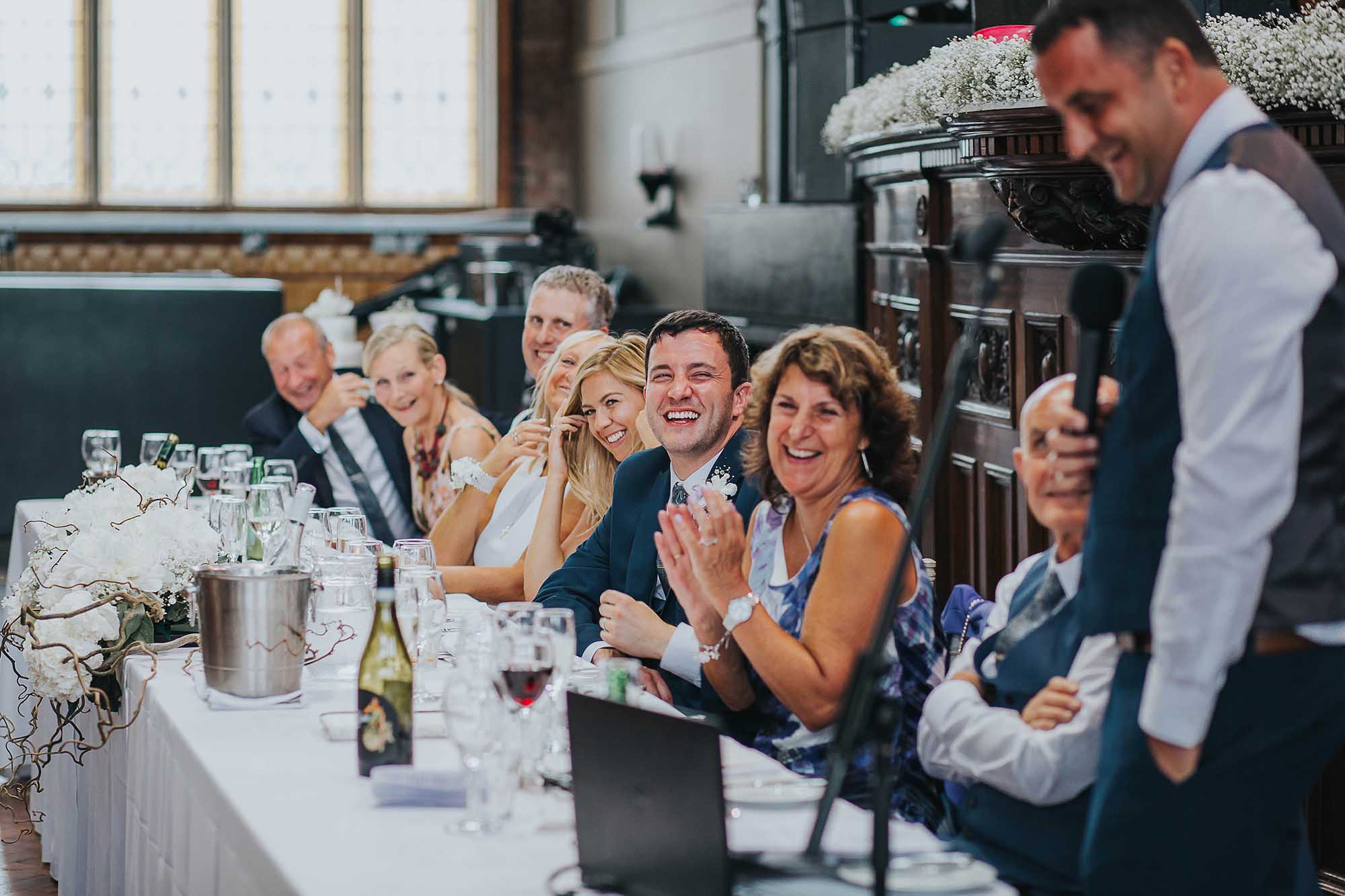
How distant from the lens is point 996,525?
14.6 feet

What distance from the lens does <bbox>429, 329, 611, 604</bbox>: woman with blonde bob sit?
151 inches

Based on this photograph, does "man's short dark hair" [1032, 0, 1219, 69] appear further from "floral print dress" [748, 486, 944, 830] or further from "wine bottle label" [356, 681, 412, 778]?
"wine bottle label" [356, 681, 412, 778]

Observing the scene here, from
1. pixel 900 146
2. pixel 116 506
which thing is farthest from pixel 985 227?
pixel 900 146

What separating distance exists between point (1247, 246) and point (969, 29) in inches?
217

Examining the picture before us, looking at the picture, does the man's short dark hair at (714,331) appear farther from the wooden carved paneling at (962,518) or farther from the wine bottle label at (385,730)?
the wooden carved paneling at (962,518)

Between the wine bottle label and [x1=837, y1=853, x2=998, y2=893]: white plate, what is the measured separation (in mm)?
717

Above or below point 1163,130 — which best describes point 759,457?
below

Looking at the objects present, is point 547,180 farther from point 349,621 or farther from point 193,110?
point 349,621

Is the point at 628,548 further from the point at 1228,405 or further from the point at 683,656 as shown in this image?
the point at 1228,405

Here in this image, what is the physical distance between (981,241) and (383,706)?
98 cm

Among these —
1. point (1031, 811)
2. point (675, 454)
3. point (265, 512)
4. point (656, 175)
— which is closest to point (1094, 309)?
point (1031, 811)

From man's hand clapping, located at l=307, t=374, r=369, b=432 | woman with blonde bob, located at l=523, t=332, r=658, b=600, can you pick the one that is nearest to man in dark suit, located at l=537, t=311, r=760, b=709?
woman with blonde bob, located at l=523, t=332, r=658, b=600

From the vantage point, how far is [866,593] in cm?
228

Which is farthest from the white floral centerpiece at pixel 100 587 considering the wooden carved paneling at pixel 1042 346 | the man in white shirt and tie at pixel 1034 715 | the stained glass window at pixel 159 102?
the stained glass window at pixel 159 102
